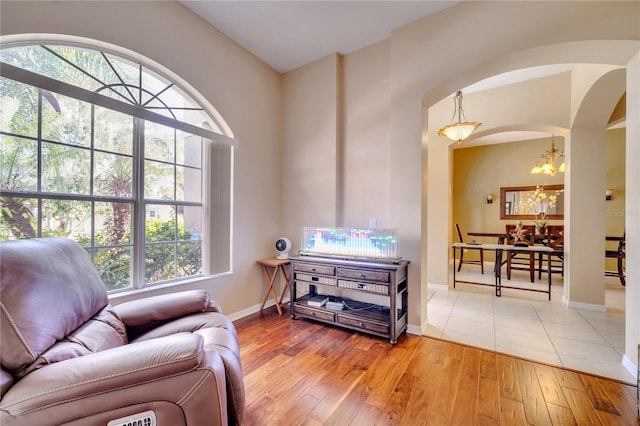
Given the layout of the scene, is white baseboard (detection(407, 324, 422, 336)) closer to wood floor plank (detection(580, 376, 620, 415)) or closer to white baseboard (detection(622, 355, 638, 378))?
wood floor plank (detection(580, 376, 620, 415))

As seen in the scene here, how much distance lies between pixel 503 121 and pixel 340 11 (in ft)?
9.58

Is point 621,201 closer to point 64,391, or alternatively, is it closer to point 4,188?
point 64,391

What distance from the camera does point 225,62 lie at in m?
2.97

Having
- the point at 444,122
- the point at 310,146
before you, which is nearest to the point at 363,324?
the point at 310,146

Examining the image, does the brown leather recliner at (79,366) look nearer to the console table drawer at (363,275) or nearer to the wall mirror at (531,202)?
the console table drawer at (363,275)

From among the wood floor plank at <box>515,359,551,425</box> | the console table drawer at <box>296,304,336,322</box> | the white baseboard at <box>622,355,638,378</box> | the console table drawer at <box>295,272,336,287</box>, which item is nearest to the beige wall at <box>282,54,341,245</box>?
the console table drawer at <box>295,272,336,287</box>

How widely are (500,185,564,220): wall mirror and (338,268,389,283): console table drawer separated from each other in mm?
5545

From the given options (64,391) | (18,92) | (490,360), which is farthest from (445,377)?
(18,92)

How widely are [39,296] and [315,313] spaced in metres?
2.25

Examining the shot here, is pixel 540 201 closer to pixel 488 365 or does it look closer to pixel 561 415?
pixel 488 365

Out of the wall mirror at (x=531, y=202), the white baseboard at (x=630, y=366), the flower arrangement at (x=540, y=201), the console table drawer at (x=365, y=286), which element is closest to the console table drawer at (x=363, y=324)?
the console table drawer at (x=365, y=286)

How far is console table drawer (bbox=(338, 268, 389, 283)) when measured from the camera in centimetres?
249

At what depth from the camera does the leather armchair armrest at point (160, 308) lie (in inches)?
64.2

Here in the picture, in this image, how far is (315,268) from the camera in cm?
288
